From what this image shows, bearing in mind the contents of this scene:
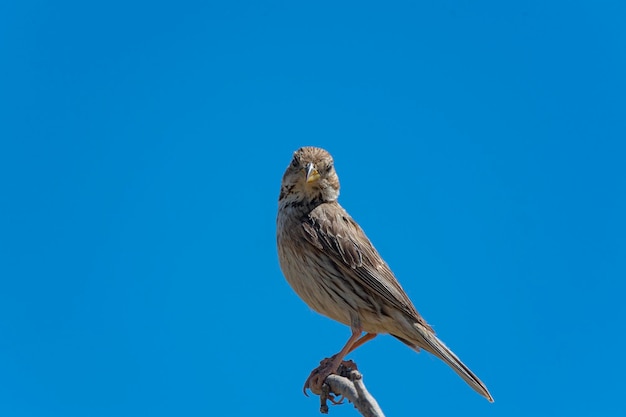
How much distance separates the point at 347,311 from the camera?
7.67 m

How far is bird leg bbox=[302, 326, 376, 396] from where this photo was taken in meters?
7.15

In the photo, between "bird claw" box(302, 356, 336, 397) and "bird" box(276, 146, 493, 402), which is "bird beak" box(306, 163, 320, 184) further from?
"bird claw" box(302, 356, 336, 397)

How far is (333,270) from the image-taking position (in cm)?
780

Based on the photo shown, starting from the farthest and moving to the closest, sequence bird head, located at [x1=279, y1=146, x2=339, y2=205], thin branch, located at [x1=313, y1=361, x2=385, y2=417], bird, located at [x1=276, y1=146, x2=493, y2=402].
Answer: bird head, located at [x1=279, y1=146, x2=339, y2=205] → bird, located at [x1=276, y1=146, x2=493, y2=402] → thin branch, located at [x1=313, y1=361, x2=385, y2=417]

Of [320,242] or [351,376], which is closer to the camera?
[351,376]

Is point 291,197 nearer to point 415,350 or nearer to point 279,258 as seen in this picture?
point 279,258

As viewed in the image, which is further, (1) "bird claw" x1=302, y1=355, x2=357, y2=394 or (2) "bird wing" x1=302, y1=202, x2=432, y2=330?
(2) "bird wing" x1=302, y1=202, x2=432, y2=330

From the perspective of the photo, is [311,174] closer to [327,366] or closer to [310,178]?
[310,178]

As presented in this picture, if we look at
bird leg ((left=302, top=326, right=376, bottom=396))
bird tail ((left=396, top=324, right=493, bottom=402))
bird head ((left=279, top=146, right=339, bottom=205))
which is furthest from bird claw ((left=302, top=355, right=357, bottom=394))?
bird head ((left=279, top=146, right=339, bottom=205))

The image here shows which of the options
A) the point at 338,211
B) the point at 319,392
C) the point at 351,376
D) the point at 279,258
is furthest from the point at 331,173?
the point at 351,376

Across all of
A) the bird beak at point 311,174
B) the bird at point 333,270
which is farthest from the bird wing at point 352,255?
the bird beak at point 311,174

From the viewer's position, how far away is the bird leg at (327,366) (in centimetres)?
715

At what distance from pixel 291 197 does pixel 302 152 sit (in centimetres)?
45

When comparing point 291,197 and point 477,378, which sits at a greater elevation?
point 291,197
